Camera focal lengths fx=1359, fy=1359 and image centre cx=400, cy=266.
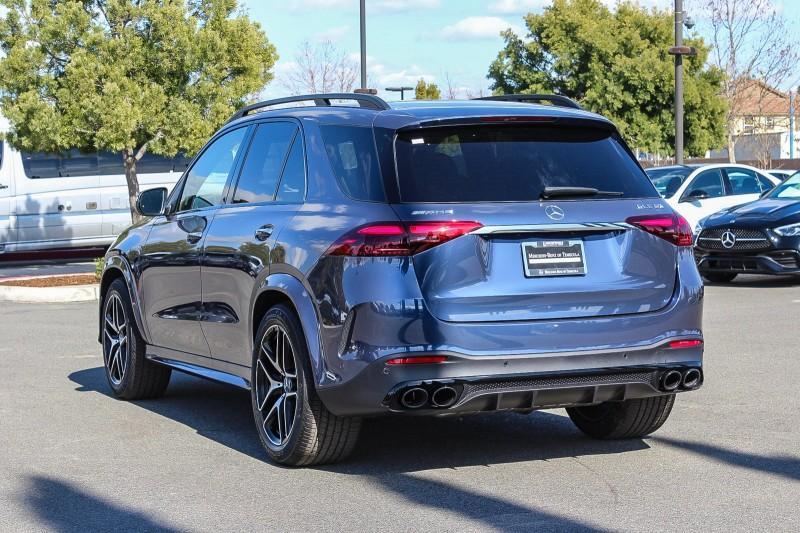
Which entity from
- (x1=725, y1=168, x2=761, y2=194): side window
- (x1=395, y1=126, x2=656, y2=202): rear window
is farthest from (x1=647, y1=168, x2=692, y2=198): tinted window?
(x1=395, y1=126, x2=656, y2=202): rear window

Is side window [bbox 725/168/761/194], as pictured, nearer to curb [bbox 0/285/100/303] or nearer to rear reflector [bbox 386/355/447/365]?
curb [bbox 0/285/100/303]

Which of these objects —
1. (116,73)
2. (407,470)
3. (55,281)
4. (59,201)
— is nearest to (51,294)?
(55,281)

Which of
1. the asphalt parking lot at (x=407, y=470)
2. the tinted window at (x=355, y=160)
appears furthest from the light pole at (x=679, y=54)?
the tinted window at (x=355, y=160)

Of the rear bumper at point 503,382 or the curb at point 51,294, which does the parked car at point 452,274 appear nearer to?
the rear bumper at point 503,382

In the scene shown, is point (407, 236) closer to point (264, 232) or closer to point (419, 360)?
point (419, 360)

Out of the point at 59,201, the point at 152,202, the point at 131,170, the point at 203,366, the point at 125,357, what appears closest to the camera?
the point at 203,366

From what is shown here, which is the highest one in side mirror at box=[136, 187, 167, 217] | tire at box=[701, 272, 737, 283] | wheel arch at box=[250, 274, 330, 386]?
side mirror at box=[136, 187, 167, 217]

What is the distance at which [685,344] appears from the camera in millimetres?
6387

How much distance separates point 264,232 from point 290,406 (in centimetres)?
89

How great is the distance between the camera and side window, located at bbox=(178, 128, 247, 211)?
7.79m

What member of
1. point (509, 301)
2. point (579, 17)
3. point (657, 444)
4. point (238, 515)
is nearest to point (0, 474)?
point (238, 515)

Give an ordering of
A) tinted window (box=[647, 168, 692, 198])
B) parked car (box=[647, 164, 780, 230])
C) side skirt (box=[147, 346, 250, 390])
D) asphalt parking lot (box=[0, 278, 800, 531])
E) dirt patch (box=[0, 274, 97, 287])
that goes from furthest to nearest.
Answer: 1. tinted window (box=[647, 168, 692, 198])
2. parked car (box=[647, 164, 780, 230])
3. dirt patch (box=[0, 274, 97, 287])
4. side skirt (box=[147, 346, 250, 390])
5. asphalt parking lot (box=[0, 278, 800, 531])

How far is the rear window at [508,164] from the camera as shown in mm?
6168

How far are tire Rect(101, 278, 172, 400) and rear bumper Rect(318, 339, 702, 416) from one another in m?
2.99
